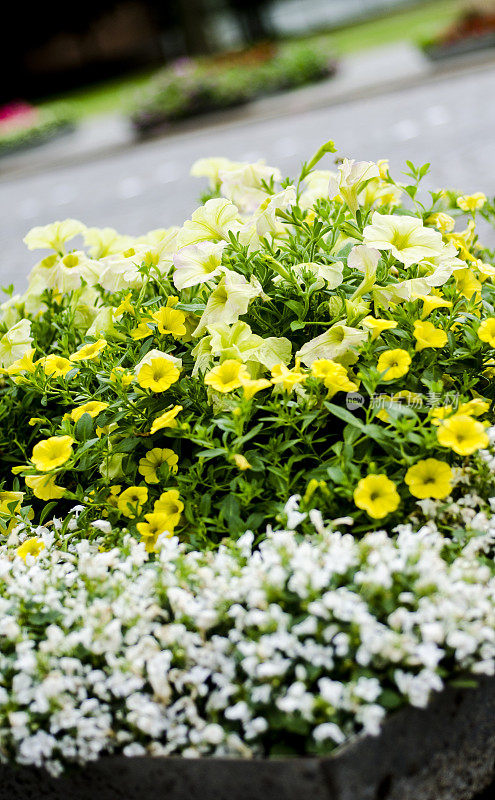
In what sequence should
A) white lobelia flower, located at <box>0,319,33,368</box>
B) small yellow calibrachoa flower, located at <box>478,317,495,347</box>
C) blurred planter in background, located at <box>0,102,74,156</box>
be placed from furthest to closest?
1. blurred planter in background, located at <box>0,102,74,156</box>
2. white lobelia flower, located at <box>0,319,33,368</box>
3. small yellow calibrachoa flower, located at <box>478,317,495,347</box>

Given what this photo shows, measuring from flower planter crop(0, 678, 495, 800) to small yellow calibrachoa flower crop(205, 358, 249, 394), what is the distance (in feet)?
2.53

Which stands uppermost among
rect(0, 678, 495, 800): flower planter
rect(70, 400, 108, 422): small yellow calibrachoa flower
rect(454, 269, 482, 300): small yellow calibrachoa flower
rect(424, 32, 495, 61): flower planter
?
rect(70, 400, 108, 422): small yellow calibrachoa flower

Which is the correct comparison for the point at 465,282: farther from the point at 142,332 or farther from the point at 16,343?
the point at 16,343

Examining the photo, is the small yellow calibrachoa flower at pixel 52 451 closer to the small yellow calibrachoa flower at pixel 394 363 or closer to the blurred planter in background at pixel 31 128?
the small yellow calibrachoa flower at pixel 394 363

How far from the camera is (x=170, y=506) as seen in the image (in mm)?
1847

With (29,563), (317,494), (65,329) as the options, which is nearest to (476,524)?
(317,494)

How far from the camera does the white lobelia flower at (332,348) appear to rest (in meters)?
1.91

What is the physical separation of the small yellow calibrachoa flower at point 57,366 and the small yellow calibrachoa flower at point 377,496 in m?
0.89

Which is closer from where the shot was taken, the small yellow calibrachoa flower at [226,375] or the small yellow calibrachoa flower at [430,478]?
the small yellow calibrachoa flower at [430,478]

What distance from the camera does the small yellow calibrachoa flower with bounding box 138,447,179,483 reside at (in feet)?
6.28

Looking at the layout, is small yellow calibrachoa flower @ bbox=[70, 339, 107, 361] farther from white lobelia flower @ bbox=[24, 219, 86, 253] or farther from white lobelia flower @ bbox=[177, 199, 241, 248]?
white lobelia flower @ bbox=[24, 219, 86, 253]

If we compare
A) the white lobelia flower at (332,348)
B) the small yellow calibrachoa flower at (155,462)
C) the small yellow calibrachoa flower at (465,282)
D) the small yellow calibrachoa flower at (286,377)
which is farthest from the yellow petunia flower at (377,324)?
the small yellow calibrachoa flower at (155,462)

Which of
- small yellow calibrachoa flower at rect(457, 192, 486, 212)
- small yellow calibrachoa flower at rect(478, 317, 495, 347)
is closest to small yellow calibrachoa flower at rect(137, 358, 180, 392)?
small yellow calibrachoa flower at rect(478, 317, 495, 347)

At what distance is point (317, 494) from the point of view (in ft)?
5.81
